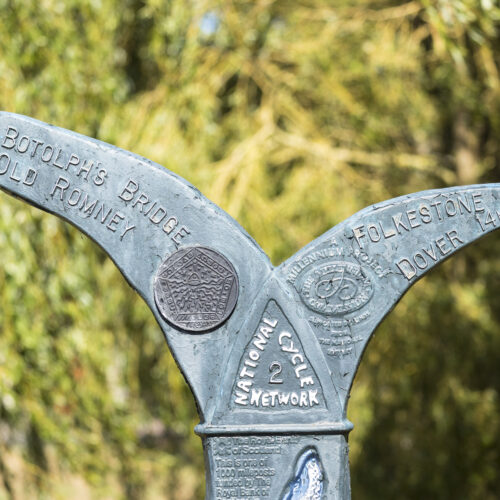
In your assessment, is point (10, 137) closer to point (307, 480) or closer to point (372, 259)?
point (372, 259)

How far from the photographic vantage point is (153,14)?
165 inches

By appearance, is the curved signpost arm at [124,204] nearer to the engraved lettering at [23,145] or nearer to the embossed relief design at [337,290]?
the engraved lettering at [23,145]

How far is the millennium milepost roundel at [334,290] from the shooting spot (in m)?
2.04

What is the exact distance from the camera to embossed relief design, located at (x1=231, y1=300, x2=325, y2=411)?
6.56 feet

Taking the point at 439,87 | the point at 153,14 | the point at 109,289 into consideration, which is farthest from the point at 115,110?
the point at 439,87

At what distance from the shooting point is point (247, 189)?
4660 mm

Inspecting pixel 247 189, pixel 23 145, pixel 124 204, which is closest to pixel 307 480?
pixel 124 204

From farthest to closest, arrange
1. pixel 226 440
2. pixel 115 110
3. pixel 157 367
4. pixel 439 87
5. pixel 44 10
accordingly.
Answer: pixel 439 87 → pixel 157 367 → pixel 115 110 → pixel 44 10 → pixel 226 440

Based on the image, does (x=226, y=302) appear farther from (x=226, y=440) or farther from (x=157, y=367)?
(x=157, y=367)

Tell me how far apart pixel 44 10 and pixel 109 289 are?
1428mm

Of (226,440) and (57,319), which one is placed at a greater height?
(57,319)

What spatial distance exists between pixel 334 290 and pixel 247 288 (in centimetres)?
22

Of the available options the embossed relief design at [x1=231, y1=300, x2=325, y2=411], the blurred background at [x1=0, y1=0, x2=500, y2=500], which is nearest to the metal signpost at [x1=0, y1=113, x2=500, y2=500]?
the embossed relief design at [x1=231, y1=300, x2=325, y2=411]

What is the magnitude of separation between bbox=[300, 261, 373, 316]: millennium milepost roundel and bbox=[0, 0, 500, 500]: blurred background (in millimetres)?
1721
